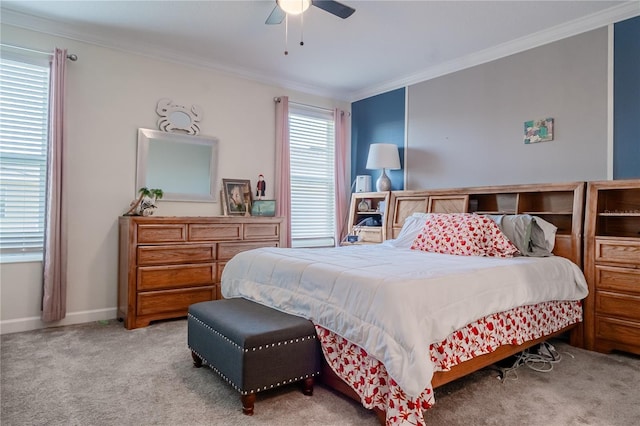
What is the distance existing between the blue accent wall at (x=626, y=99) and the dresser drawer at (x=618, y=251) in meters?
0.60

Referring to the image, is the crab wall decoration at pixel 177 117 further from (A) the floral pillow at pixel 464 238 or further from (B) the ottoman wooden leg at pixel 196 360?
(A) the floral pillow at pixel 464 238

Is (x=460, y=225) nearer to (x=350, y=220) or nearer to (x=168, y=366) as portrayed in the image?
(x=350, y=220)

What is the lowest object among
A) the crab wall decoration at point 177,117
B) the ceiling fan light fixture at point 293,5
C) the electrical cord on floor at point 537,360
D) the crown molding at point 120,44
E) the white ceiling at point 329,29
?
the electrical cord on floor at point 537,360

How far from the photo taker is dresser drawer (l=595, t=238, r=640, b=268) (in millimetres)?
2743

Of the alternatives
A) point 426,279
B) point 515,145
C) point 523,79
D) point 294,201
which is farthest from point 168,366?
point 523,79

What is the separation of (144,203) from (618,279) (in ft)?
13.0

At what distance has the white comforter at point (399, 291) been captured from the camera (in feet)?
5.67

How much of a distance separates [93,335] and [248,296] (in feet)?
4.99

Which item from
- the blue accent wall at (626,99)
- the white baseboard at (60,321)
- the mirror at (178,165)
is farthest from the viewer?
the mirror at (178,165)

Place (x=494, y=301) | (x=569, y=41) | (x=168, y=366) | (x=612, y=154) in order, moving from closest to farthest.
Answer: (x=494, y=301)
(x=168, y=366)
(x=612, y=154)
(x=569, y=41)

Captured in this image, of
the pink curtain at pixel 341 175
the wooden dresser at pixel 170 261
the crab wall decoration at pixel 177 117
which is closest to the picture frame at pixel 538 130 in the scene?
the pink curtain at pixel 341 175

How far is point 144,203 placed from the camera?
3625 mm

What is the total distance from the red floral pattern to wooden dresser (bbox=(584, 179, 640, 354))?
65 cm

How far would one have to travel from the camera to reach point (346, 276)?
6.77 ft
